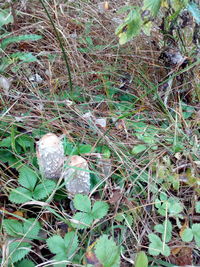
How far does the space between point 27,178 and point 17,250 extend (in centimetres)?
25

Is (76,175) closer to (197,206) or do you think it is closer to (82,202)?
(82,202)

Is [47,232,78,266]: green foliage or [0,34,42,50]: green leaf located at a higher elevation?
[0,34,42,50]: green leaf

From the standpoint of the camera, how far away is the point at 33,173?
44.1 inches

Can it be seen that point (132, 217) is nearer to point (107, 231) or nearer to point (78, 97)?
point (107, 231)

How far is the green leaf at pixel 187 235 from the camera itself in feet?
3.38

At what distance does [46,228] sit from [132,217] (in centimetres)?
29

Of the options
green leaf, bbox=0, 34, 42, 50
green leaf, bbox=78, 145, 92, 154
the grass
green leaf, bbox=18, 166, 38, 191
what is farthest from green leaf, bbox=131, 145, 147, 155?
green leaf, bbox=0, 34, 42, 50

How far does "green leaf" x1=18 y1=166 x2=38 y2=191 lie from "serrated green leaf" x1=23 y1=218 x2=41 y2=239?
12cm

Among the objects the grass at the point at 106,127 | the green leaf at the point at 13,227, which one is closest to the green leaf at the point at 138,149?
the grass at the point at 106,127

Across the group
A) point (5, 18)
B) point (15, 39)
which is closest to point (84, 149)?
point (15, 39)

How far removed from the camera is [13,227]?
3.24 feet

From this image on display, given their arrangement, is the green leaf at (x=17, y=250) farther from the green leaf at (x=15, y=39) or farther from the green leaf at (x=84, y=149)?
the green leaf at (x=15, y=39)

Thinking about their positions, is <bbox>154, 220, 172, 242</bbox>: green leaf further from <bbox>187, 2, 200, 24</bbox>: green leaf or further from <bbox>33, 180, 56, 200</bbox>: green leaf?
<bbox>187, 2, 200, 24</bbox>: green leaf

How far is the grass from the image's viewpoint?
3.53 ft
